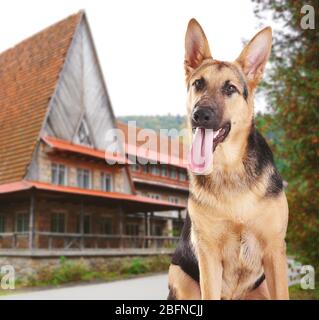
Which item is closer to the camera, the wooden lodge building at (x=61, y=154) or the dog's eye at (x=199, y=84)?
the dog's eye at (x=199, y=84)

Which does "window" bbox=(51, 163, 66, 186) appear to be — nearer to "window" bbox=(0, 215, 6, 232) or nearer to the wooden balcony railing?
the wooden balcony railing

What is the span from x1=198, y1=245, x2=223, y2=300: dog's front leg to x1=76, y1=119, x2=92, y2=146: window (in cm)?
2137

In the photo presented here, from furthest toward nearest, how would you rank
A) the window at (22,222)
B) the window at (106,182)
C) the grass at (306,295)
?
the window at (106,182) < the window at (22,222) < the grass at (306,295)

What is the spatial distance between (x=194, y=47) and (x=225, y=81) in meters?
0.22

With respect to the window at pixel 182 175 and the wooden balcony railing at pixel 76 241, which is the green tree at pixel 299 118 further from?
the window at pixel 182 175

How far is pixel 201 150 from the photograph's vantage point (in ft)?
6.61

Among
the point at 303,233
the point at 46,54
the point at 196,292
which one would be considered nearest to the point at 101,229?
the point at 46,54

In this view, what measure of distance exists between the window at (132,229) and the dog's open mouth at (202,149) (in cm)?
2548

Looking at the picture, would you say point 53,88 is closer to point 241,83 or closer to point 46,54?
point 46,54

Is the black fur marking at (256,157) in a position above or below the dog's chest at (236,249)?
above

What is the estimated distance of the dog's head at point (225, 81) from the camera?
2148 millimetres

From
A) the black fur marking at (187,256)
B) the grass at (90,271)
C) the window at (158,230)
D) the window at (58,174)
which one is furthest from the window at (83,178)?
the black fur marking at (187,256)

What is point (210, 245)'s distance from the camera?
232 centimetres

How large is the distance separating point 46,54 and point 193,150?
2289 centimetres
